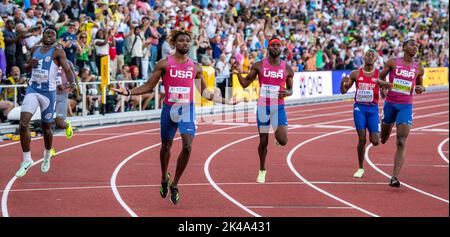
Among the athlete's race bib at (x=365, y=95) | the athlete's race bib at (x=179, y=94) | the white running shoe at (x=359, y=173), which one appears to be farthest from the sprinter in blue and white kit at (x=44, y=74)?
the white running shoe at (x=359, y=173)

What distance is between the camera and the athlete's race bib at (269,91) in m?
13.2

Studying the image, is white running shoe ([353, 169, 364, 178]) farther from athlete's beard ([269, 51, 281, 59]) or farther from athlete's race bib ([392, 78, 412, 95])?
athlete's beard ([269, 51, 281, 59])

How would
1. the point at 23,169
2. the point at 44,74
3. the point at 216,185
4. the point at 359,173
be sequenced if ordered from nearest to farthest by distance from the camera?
the point at 23,169 → the point at 44,74 → the point at 216,185 → the point at 359,173

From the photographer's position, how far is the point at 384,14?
45375 millimetres

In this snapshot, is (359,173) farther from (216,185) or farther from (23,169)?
(23,169)

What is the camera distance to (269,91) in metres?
13.2

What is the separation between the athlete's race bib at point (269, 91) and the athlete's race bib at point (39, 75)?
3.12 m

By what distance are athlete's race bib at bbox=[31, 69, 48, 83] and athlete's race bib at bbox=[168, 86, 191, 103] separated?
Answer: 8.25 ft

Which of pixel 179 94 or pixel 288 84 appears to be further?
pixel 288 84

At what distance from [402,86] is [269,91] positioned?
2079 millimetres

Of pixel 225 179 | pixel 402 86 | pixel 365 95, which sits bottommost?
pixel 225 179

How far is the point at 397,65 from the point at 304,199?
9.30ft

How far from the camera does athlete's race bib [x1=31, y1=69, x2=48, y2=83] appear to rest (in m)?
12.6

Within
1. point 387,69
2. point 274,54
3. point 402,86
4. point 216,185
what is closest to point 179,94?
point 274,54
